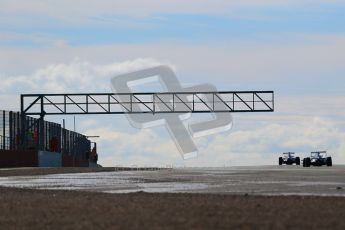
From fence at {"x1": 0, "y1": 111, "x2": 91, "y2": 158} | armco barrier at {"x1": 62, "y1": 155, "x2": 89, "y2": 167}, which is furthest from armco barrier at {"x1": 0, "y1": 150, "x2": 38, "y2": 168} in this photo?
armco barrier at {"x1": 62, "y1": 155, "x2": 89, "y2": 167}

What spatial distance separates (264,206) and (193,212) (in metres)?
1.95

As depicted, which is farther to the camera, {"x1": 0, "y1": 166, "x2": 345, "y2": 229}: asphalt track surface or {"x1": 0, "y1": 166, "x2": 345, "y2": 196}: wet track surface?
{"x1": 0, "y1": 166, "x2": 345, "y2": 196}: wet track surface

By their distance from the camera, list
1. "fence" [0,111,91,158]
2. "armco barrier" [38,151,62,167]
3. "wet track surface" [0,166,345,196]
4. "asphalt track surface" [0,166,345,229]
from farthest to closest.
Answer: "armco barrier" [38,151,62,167] → "fence" [0,111,91,158] → "wet track surface" [0,166,345,196] → "asphalt track surface" [0,166,345,229]

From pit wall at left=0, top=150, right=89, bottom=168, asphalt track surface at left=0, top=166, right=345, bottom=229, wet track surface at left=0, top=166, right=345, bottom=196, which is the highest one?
pit wall at left=0, top=150, right=89, bottom=168

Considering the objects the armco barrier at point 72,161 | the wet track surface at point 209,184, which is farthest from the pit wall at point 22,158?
the wet track surface at point 209,184

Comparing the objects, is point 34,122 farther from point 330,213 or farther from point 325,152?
point 330,213

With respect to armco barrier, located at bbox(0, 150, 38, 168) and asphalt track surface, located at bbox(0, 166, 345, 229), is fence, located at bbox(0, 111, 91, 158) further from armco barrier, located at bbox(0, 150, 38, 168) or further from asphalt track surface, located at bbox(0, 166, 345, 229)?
asphalt track surface, located at bbox(0, 166, 345, 229)

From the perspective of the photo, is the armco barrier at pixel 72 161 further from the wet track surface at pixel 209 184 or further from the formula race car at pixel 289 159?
the wet track surface at pixel 209 184

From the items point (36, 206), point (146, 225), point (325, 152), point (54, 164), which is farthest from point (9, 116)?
point (146, 225)

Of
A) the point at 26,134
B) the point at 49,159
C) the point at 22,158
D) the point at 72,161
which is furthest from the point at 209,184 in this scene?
the point at 72,161

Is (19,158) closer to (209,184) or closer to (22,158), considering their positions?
(22,158)

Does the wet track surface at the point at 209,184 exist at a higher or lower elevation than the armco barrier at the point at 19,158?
lower

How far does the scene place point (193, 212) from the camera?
55.3 ft

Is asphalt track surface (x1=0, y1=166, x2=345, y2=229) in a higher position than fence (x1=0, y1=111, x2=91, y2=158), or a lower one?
lower
